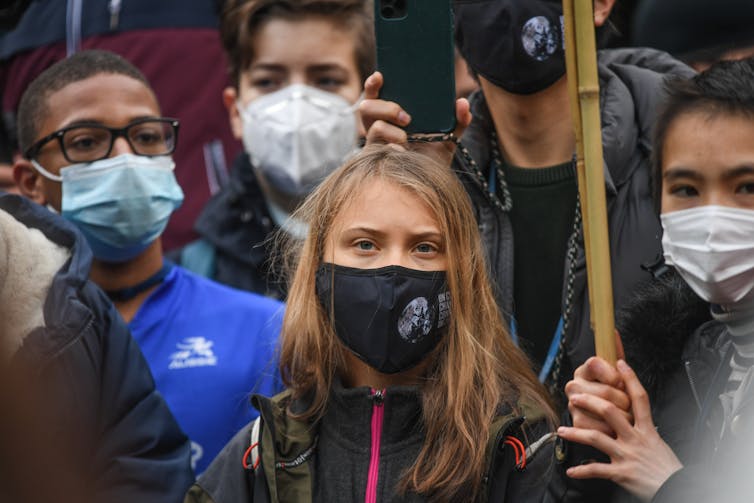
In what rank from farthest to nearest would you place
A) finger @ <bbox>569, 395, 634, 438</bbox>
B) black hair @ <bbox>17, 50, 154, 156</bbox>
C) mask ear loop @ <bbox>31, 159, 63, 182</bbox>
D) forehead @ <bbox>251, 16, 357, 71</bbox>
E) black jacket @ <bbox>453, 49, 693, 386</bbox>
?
forehead @ <bbox>251, 16, 357, 71</bbox>
black hair @ <bbox>17, 50, 154, 156</bbox>
mask ear loop @ <bbox>31, 159, 63, 182</bbox>
black jacket @ <bbox>453, 49, 693, 386</bbox>
finger @ <bbox>569, 395, 634, 438</bbox>

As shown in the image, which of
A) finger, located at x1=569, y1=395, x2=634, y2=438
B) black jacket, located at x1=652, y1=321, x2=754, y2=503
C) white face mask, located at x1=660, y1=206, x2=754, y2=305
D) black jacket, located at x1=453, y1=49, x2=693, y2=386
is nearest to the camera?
black jacket, located at x1=652, y1=321, x2=754, y2=503

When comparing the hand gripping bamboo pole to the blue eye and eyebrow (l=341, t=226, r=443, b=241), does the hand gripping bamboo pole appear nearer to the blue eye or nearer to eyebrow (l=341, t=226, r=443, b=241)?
the blue eye

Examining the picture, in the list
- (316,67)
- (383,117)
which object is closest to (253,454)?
(383,117)

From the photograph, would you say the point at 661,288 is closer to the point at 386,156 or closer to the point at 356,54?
the point at 386,156

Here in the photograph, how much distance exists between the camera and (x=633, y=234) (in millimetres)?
3414

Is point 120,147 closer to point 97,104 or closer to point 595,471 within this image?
point 97,104

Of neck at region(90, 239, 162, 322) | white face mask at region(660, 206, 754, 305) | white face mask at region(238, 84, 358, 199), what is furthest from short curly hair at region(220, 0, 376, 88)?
white face mask at region(660, 206, 754, 305)

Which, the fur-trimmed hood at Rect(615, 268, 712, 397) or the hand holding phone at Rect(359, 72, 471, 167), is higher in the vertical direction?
the hand holding phone at Rect(359, 72, 471, 167)

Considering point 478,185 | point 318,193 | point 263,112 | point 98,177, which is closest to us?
point 318,193

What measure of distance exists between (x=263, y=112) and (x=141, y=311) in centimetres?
115

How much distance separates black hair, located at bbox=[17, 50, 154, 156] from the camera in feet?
14.4

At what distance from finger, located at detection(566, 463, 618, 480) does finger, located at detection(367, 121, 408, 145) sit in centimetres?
112

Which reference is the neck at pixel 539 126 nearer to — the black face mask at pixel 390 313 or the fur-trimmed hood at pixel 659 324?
the fur-trimmed hood at pixel 659 324

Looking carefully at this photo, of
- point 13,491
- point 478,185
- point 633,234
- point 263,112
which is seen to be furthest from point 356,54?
point 13,491
